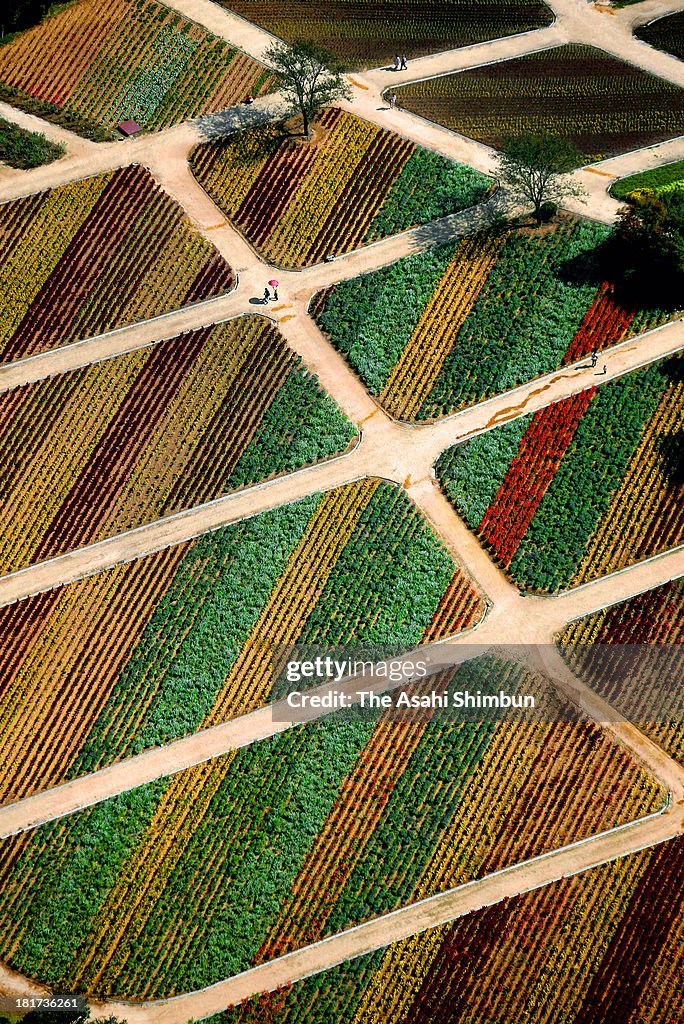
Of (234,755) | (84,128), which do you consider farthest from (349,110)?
(234,755)

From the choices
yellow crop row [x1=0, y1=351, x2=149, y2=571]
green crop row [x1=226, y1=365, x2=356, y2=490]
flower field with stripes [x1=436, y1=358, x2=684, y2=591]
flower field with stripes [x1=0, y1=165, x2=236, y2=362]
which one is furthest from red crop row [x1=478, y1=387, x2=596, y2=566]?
yellow crop row [x1=0, y1=351, x2=149, y2=571]

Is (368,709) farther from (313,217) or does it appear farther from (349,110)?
(349,110)

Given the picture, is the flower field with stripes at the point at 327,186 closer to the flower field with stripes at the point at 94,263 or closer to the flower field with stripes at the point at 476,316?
the flower field with stripes at the point at 476,316

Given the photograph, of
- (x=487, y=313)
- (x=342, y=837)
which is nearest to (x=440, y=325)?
(x=487, y=313)

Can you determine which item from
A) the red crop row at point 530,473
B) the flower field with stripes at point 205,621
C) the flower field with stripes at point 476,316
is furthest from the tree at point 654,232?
the flower field with stripes at point 205,621

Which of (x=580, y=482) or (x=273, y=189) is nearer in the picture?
(x=580, y=482)

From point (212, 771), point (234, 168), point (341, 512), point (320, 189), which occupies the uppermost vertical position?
point (234, 168)

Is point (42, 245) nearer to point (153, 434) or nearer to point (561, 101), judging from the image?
point (153, 434)
